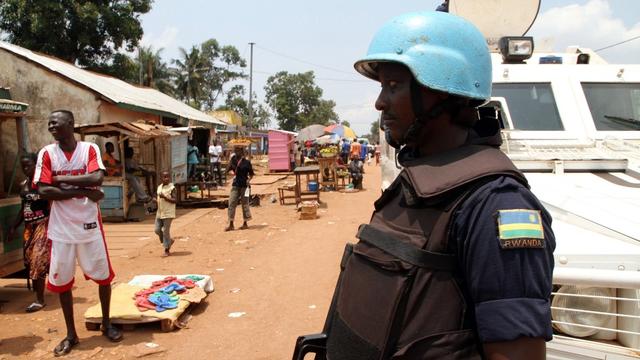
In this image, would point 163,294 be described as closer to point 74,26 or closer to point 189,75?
point 74,26

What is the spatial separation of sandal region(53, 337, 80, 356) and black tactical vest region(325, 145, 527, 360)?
12.0ft

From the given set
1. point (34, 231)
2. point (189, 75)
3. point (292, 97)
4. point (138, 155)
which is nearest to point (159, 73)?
point (189, 75)

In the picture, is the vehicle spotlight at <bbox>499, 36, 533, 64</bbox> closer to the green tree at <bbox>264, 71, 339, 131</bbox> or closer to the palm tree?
the palm tree

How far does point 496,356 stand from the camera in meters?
1.00

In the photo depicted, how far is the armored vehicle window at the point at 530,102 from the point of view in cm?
406

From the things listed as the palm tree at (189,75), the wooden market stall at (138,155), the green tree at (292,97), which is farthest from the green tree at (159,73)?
the wooden market stall at (138,155)

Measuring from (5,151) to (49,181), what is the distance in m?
2.87

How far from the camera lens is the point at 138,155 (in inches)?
534

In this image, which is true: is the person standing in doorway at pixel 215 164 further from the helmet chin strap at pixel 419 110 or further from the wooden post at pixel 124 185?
the helmet chin strap at pixel 419 110

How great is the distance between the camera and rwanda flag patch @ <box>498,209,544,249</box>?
98 centimetres

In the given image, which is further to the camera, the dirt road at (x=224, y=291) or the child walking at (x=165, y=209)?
the child walking at (x=165, y=209)

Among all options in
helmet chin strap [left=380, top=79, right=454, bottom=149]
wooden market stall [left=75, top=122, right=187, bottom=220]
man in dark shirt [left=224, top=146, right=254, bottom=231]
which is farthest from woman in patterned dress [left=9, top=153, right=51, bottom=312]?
wooden market stall [left=75, top=122, right=187, bottom=220]

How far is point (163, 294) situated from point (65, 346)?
1089mm

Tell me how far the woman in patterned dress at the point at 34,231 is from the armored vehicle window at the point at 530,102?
484 cm
